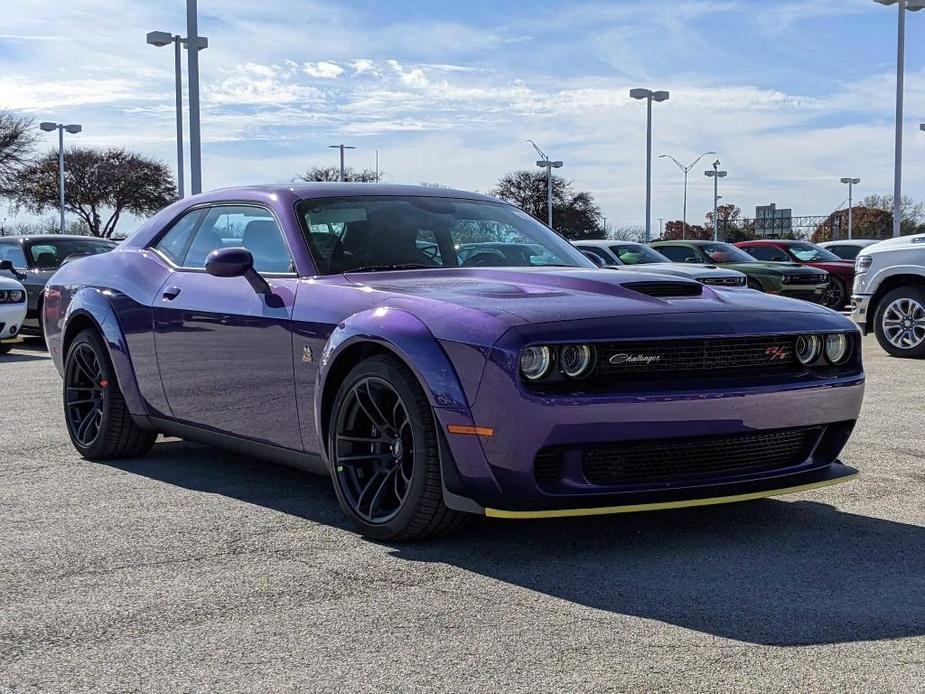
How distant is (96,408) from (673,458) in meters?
3.46

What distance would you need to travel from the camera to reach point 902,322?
41.5ft

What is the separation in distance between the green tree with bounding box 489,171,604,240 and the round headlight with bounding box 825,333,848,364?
219ft

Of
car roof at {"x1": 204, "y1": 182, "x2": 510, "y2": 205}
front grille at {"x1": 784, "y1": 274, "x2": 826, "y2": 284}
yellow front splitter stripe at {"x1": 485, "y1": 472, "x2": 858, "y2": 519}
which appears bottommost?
yellow front splitter stripe at {"x1": 485, "y1": 472, "x2": 858, "y2": 519}

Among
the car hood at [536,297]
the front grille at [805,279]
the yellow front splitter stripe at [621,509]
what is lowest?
the yellow front splitter stripe at [621,509]

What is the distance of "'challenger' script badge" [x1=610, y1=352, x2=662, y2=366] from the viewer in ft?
13.8

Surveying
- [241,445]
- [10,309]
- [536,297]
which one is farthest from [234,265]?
[10,309]

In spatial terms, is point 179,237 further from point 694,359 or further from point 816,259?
point 816,259

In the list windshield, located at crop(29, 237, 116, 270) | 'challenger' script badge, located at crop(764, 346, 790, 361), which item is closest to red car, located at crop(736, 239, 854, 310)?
windshield, located at crop(29, 237, 116, 270)

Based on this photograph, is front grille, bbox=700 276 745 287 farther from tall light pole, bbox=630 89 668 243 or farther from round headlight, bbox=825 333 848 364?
tall light pole, bbox=630 89 668 243

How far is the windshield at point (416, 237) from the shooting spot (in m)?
5.32

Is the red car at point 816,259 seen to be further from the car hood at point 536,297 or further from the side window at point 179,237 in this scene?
the car hood at point 536,297

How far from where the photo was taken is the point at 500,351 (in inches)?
160

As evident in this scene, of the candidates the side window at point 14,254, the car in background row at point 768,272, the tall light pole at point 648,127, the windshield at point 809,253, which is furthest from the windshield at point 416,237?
the tall light pole at point 648,127

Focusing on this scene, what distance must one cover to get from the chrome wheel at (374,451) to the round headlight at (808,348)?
1497mm
